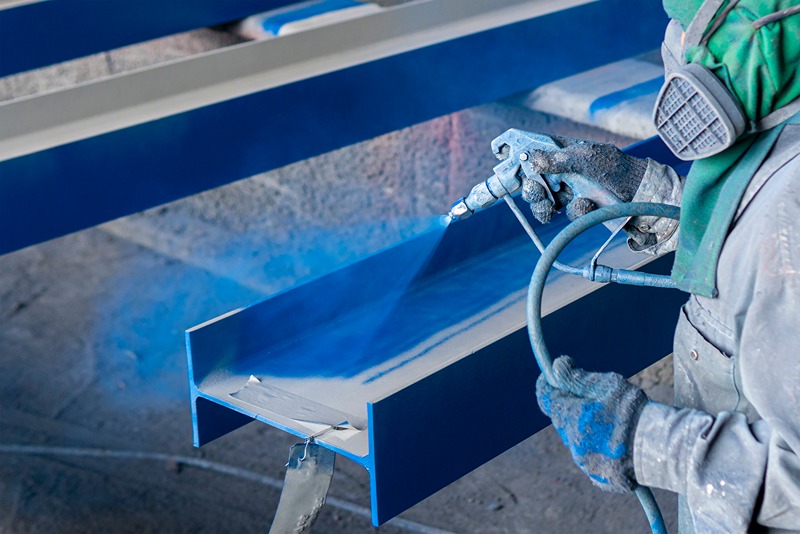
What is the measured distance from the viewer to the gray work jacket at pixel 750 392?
3.25 ft

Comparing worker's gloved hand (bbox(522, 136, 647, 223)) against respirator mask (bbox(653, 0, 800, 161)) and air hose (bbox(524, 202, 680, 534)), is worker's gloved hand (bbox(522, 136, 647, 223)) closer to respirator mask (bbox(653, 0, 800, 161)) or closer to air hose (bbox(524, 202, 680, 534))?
air hose (bbox(524, 202, 680, 534))

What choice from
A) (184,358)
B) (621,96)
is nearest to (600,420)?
(184,358)

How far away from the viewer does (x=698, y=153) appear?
1.12 metres

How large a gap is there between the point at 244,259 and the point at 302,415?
234cm

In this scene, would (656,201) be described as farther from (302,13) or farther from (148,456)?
(302,13)

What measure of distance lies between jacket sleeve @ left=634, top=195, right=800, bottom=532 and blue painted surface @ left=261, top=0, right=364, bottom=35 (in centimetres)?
316

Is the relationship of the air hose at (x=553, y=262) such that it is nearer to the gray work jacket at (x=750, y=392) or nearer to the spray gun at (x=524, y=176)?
the gray work jacket at (x=750, y=392)

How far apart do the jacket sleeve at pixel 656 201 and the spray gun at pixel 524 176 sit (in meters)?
0.05

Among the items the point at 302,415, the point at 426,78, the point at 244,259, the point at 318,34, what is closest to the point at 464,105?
the point at 426,78

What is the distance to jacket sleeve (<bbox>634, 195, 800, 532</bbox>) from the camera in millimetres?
987

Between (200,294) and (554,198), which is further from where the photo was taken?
(200,294)

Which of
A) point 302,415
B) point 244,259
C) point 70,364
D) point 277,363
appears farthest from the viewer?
point 244,259

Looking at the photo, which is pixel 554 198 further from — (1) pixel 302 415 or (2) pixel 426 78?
(2) pixel 426 78

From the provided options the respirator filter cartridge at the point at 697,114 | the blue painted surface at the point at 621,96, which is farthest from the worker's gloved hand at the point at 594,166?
the blue painted surface at the point at 621,96
